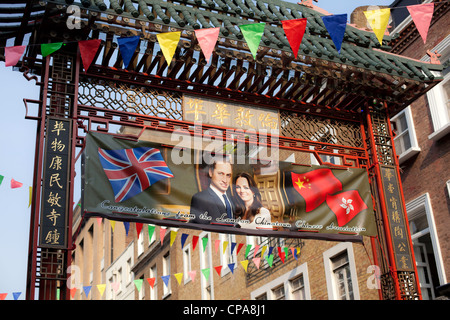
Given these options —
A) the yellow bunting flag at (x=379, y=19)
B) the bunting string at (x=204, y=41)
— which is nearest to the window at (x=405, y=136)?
the yellow bunting flag at (x=379, y=19)

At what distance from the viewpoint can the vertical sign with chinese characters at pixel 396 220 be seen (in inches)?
417

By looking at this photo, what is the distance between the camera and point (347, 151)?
37.7ft

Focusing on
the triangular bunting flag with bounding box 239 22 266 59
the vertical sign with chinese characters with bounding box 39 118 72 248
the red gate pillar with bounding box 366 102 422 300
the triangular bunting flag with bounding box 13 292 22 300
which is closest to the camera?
the vertical sign with chinese characters with bounding box 39 118 72 248

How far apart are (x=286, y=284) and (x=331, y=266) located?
2.84 m

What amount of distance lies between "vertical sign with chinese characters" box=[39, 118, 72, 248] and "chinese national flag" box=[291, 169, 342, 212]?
12.8 ft

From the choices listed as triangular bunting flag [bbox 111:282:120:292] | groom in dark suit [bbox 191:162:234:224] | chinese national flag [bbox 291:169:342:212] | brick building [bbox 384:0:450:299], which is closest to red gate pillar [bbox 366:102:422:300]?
chinese national flag [bbox 291:169:342:212]

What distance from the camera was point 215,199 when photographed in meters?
9.89

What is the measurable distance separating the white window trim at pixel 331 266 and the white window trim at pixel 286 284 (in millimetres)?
1239

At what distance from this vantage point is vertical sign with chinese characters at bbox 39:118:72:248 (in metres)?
8.25

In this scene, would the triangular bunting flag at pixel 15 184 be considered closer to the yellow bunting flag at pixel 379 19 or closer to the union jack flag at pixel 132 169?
the union jack flag at pixel 132 169

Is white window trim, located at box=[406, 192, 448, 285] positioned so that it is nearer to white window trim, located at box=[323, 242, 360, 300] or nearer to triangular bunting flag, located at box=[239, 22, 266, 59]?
white window trim, located at box=[323, 242, 360, 300]

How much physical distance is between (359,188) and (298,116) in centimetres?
169
